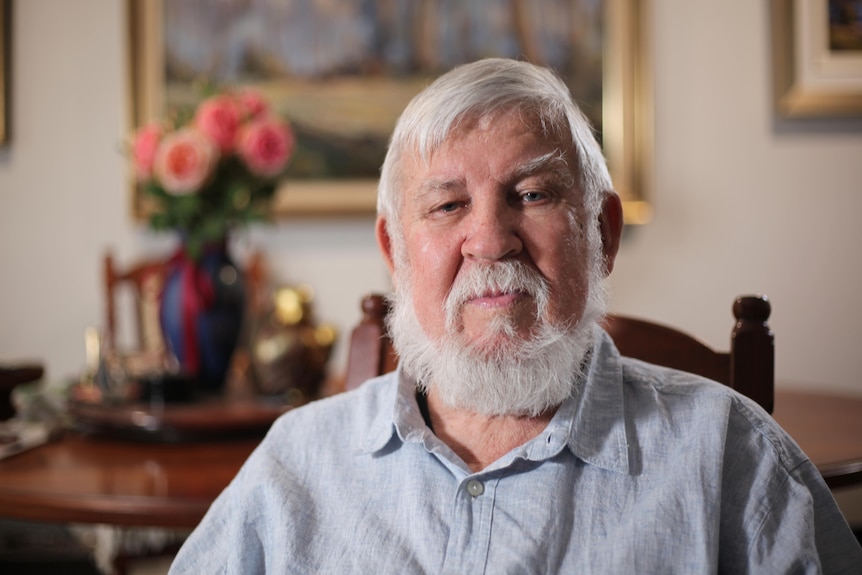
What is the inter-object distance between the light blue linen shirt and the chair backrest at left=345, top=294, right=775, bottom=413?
12cm

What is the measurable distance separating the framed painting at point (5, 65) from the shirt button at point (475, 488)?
9.74 ft

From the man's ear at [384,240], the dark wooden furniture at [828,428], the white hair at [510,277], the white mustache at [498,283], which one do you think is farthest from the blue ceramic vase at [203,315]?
the dark wooden furniture at [828,428]

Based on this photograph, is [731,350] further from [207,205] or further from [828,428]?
[207,205]

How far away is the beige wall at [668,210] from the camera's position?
3.35 meters

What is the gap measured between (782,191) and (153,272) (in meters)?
2.46

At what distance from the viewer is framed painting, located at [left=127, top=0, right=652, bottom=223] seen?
332 cm

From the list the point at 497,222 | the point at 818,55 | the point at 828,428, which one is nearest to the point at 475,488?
the point at 497,222

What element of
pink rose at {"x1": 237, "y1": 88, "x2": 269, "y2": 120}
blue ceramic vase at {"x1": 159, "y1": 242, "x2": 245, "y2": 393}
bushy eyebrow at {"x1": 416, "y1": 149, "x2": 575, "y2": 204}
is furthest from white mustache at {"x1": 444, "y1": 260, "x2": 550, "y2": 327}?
pink rose at {"x1": 237, "y1": 88, "x2": 269, "y2": 120}

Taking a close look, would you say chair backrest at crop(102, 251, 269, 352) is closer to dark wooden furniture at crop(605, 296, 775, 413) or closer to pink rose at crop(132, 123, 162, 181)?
pink rose at crop(132, 123, 162, 181)

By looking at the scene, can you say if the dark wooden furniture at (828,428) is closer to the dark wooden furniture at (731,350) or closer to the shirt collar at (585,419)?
the dark wooden furniture at (731,350)

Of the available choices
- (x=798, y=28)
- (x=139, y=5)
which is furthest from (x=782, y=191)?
(x=139, y=5)

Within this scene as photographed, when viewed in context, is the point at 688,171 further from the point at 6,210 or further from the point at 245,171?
the point at 6,210

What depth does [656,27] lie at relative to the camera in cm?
336

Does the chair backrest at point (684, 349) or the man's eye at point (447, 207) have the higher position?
the man's eye at point (447, 207)
